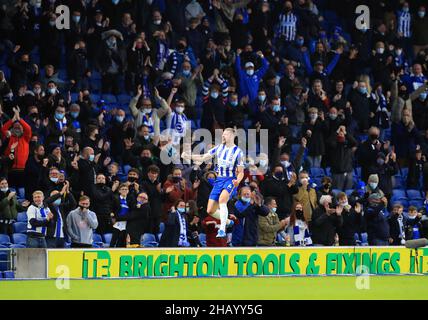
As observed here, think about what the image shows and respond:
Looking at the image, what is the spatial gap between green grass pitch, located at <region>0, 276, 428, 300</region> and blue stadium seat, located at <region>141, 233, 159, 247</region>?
2.60 meters

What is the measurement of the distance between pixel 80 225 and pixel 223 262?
2.78 m

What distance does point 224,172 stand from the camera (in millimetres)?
21156

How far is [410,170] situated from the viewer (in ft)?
91.2

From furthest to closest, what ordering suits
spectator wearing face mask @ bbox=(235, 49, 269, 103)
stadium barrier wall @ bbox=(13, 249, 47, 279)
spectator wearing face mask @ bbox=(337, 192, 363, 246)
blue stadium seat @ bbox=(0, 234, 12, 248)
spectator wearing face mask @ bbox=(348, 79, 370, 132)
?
spectator wearing face mask @ bbox=(348, 79, 370, 132), spectator wearing face mask @ bbox=(235, 49, 269, 103), spectator wearing face mask @ bbox=(337, 192, 363, 246), blue stadium seat @ bbox=(0, 234, 12, 248), stadium barrier wall @ bbox=(13, 249, 47, 279)

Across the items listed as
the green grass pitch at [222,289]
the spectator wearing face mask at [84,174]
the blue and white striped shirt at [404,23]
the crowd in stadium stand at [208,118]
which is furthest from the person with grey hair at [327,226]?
the blue and white striped shirt at [404,23]

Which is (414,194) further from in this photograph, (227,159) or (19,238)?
(19,238)

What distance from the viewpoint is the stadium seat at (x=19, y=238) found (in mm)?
22516

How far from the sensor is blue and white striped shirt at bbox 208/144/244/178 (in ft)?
68.9

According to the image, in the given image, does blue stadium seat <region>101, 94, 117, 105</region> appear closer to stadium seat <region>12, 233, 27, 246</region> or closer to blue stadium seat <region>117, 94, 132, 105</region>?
blue stadium seat <region>117, 94, 132, 105</region>

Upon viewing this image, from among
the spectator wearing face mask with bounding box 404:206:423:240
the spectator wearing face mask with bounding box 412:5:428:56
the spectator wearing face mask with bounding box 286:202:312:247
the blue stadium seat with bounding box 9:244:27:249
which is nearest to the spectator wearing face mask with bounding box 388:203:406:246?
the spectator wearing face mask with bounding box 404:206:423:240

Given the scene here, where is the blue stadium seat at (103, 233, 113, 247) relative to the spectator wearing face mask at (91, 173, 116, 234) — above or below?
below

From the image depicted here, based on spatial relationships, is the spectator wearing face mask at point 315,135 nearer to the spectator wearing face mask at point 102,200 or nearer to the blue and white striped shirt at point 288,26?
the blue and white striped shirt at point 288,26

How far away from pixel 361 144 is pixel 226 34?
4.56m
